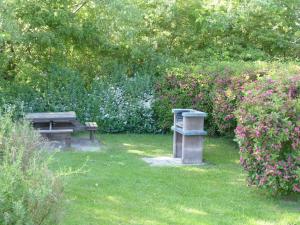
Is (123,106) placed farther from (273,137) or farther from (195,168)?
(273,137)

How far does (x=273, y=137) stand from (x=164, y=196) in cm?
168

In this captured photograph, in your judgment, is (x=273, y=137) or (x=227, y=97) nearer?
(x=273, y=137)

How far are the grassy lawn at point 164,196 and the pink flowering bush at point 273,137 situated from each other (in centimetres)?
39

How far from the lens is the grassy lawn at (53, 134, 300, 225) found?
18.7 ft

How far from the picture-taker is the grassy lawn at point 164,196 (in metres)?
5.70

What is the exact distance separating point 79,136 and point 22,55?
110 inches

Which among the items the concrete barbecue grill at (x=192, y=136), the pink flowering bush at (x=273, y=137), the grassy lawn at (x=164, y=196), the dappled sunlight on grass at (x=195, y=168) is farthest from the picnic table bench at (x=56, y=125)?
the pink flowering bush at (x=273, y=137)

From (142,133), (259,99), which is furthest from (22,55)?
(259,99)

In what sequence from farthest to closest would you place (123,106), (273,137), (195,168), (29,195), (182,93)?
1. (123,106)
2. (182,93)
3. (195,168)
4. (273,137)
5. (29,195)

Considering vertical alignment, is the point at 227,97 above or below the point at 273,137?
above

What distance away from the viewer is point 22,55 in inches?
497

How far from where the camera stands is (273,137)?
20.2ft

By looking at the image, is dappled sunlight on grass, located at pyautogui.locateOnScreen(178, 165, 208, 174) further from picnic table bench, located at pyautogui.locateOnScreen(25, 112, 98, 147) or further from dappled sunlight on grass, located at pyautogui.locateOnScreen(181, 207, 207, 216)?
picnic table bench, located at pyautogui.locateOnScreen(25, 112, 98, 147)

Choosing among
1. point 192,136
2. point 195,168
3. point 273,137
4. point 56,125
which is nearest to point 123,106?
point 56,125
